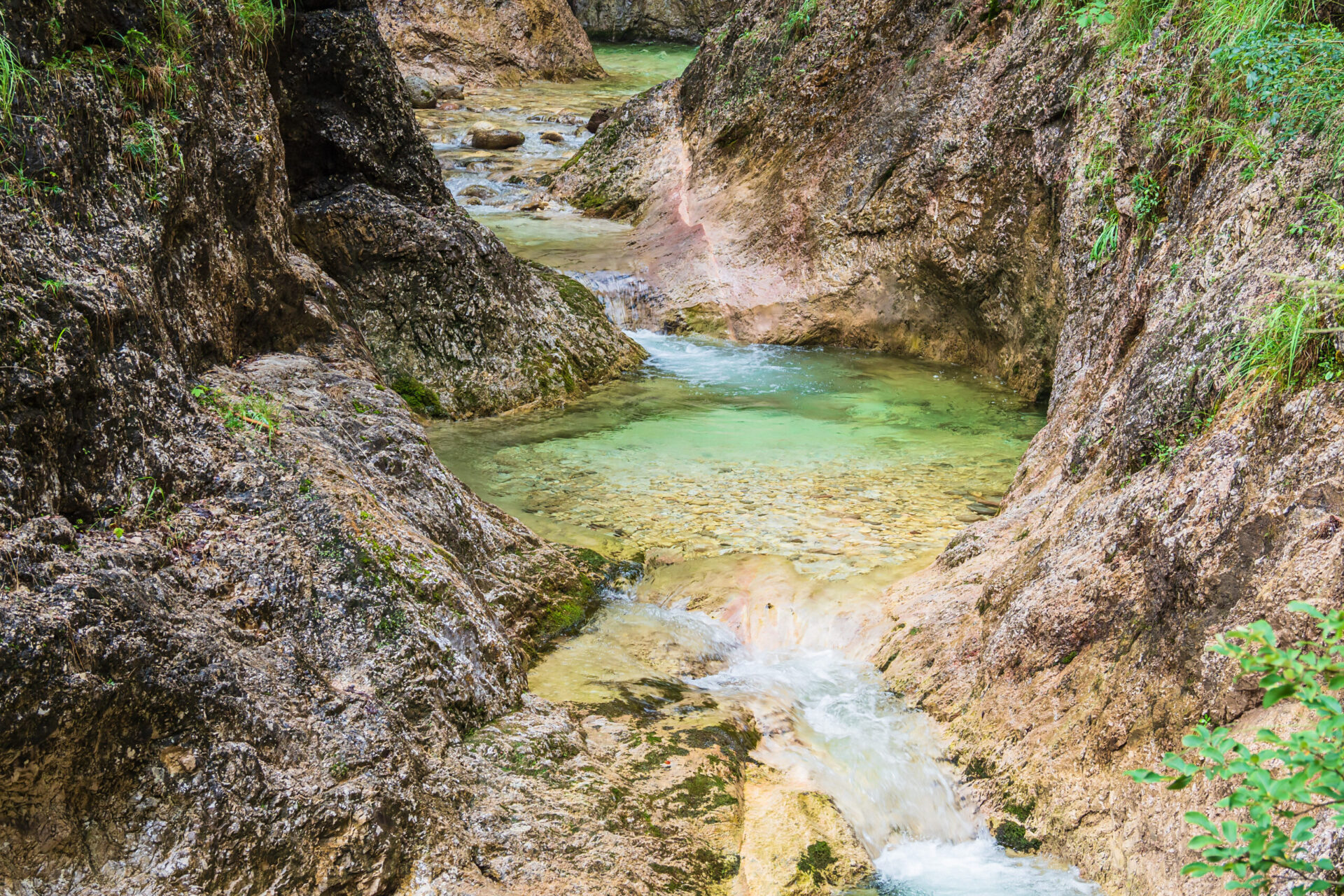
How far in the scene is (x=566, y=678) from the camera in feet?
13.4

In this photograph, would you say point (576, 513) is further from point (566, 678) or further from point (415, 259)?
point (415, 259)

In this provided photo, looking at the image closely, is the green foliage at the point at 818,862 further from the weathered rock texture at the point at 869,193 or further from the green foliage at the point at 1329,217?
the weathered rock texture at the point at 869,193

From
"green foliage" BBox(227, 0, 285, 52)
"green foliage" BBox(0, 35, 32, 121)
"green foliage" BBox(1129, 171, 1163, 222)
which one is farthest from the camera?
"green foliage" BBox(1129, 171, 1163, 222)

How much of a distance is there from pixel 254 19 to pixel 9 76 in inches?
110

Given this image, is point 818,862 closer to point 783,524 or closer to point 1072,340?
point 783,524

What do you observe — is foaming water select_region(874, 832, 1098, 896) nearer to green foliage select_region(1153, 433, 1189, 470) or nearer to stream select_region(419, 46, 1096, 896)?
stream select_region(419, 46, 1096, 896)

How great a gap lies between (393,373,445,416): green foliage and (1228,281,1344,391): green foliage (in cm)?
587

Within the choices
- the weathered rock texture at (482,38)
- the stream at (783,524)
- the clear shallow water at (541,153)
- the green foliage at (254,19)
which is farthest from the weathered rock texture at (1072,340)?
the weathered rock texture at (482,38)

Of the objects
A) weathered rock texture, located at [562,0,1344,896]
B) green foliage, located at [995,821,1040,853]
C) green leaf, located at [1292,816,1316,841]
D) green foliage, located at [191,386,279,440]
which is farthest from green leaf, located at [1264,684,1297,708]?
green foliage, located at [191,386,279,440]

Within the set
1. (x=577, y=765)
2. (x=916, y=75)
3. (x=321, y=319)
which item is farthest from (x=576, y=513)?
(x=916, y=75)

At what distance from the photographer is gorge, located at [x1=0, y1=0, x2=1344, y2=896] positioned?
8.57 ft

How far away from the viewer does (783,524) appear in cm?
588

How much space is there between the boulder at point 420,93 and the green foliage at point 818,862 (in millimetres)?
17698

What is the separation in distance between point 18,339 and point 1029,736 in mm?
3391
